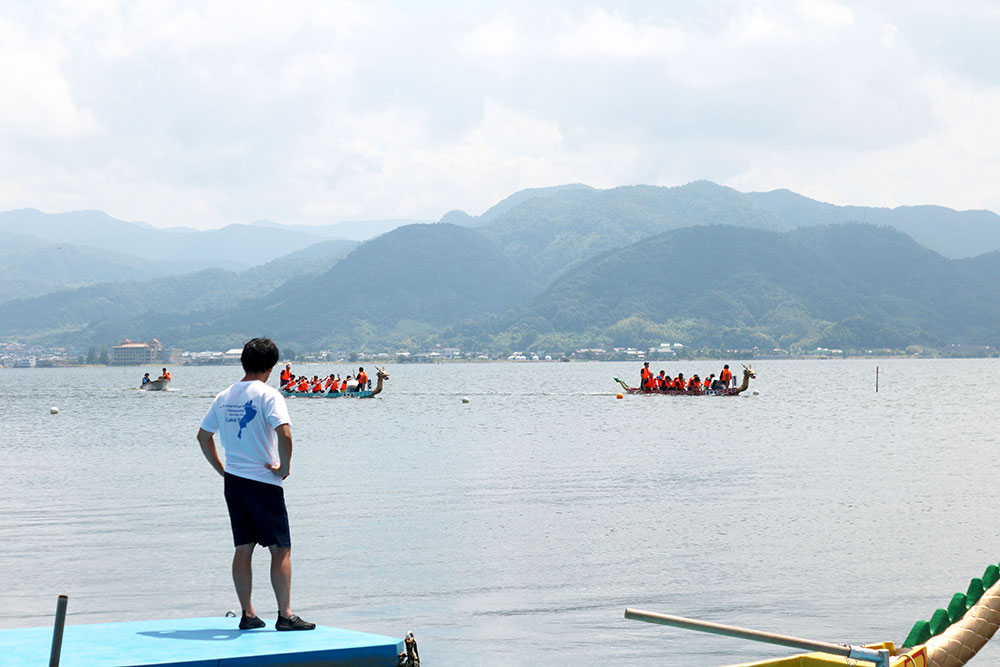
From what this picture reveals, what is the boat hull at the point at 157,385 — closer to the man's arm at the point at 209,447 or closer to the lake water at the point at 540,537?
the lake water at the point at 540,537

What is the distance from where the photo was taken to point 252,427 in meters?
9.31

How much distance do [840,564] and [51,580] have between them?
13.1 m

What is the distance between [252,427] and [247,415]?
0.37ft


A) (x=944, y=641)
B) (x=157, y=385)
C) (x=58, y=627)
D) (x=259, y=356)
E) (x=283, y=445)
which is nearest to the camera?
(x=58, y=627)

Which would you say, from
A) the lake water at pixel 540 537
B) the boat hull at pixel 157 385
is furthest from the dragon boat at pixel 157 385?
the lake water at pixel 540 537

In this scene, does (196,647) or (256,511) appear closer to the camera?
(196,647)

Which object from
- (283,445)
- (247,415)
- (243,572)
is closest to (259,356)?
(247,415)

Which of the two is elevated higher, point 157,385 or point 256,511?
point 256,511

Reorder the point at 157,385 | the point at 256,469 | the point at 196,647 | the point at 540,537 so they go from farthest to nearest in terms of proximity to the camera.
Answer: the point at 157,385 → the point at 540,537 → the point at 256,469 → the point at 196,647

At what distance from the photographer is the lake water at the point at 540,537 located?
1484 cm

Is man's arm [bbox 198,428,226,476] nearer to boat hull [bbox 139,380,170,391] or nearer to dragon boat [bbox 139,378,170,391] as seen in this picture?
dragon boat [bbox 139,378,170,391]

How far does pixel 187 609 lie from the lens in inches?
608

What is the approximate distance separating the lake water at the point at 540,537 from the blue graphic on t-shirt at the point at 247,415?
192 inches

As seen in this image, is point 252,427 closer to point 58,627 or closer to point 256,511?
point 256,511
